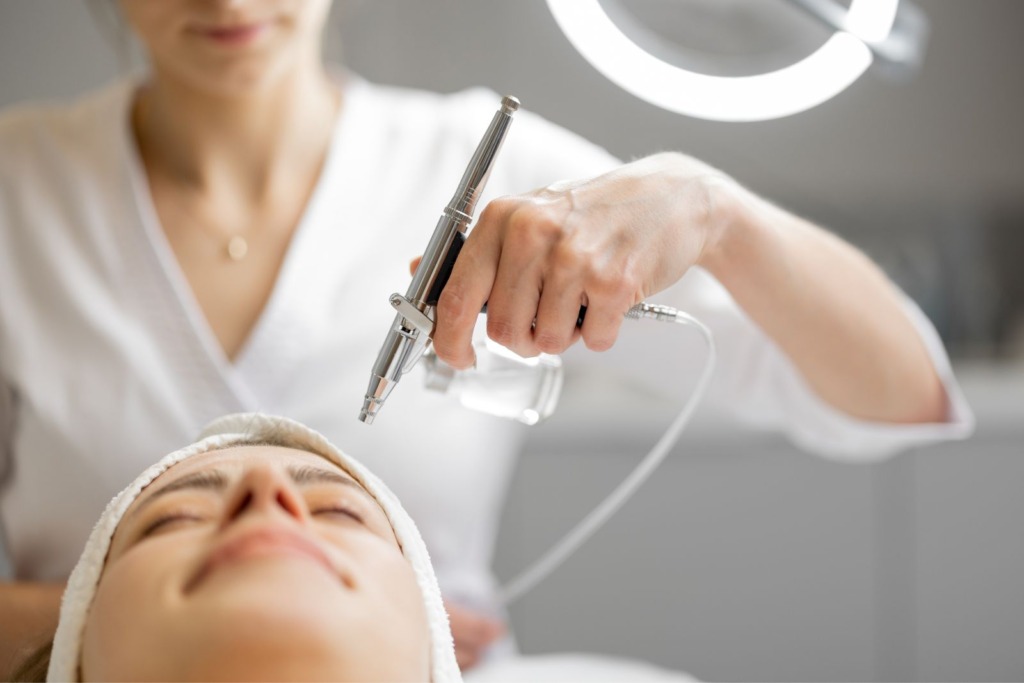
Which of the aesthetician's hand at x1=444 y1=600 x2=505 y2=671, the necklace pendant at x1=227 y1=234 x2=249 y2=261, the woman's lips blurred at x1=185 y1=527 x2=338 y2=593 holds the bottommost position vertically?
the aesthetician's hand at x1=444 y1=600 x2=505 y2=671

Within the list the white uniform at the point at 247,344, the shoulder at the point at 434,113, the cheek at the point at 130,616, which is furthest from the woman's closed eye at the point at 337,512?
the shoulder at the point at 434,113

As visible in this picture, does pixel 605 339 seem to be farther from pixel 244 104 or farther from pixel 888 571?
pixel 888 571

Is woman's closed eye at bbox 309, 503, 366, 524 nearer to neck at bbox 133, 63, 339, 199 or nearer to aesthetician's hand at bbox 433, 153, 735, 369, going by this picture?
aesthetician's hand at bbox 433, 153, 735, 369

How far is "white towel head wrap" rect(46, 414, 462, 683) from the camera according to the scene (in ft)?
2.43

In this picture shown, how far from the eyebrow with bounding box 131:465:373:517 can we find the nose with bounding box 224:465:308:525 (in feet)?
0.11

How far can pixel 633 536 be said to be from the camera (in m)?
2.11

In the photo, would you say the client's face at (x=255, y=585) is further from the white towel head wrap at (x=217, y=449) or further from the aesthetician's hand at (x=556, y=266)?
the aesthetician's hand at (x=556, y=266)

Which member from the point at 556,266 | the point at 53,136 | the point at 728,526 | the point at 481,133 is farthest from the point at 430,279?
the point at 728,526

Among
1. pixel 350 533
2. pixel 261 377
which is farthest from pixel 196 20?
pixel 350 533

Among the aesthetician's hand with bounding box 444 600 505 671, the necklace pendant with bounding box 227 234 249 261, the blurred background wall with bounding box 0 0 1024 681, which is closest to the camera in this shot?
the aesthetician's hand with bounding box 444 600 505 671

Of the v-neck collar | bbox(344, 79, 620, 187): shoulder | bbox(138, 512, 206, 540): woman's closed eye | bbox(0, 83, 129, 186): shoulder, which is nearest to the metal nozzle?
bbox(138, 512, 206, 540): woman's closed eye

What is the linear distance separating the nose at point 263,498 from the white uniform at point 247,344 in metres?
0.37

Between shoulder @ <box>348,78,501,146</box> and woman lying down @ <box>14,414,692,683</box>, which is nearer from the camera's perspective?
woman lying down @ <box>14,414,692,683</box>

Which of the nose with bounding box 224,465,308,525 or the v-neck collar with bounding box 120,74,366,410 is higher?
the v-neck collar with bounding box 120,74,366,410
